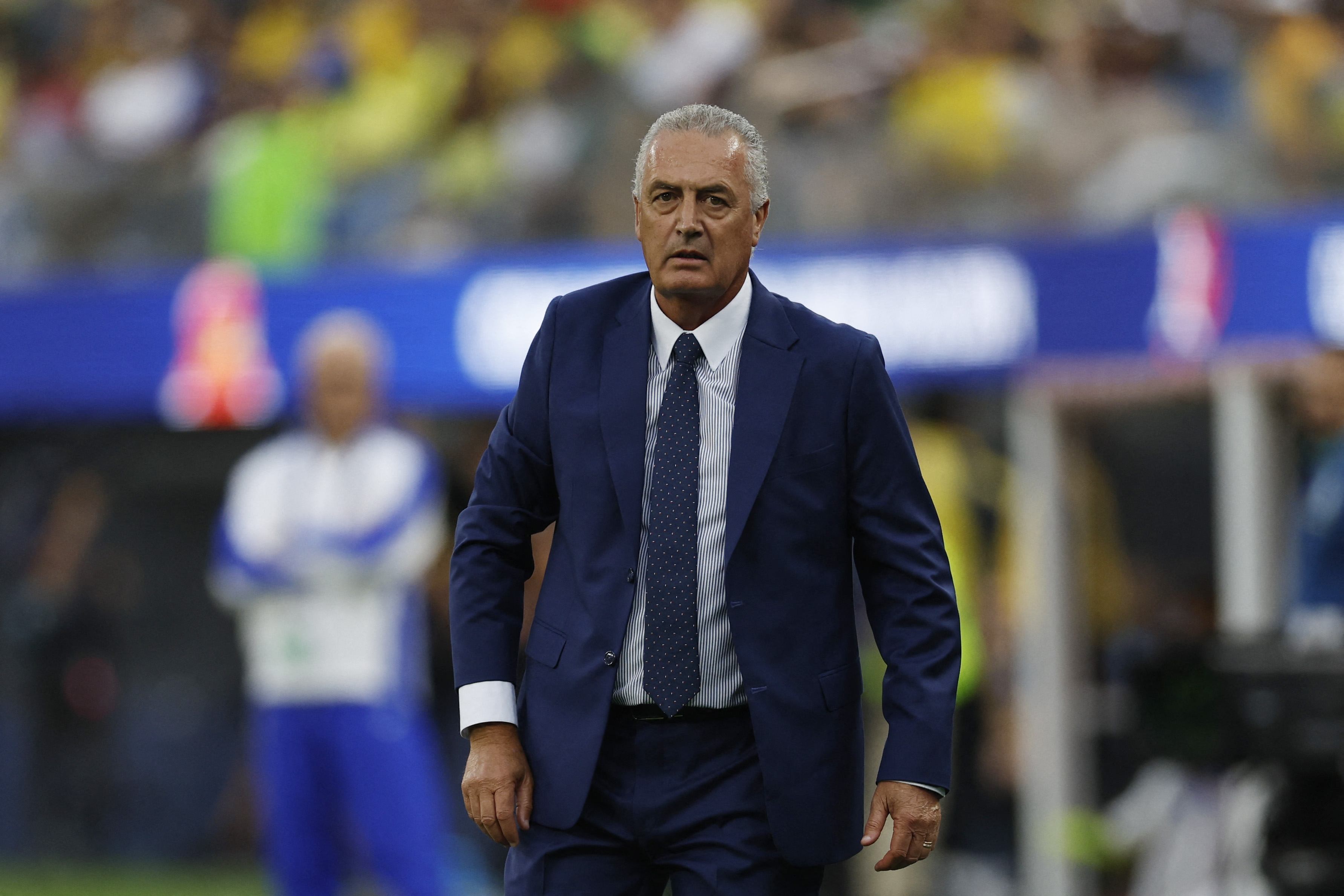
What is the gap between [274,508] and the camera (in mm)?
6879

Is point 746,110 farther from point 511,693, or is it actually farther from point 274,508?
point 511,693

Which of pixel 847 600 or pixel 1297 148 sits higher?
pixel 1297 148

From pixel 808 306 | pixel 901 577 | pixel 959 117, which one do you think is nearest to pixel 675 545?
pixel 901 577

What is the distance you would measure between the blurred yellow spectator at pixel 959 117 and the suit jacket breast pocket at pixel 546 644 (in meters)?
5.59

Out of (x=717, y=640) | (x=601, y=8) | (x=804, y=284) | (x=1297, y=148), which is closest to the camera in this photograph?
(x=717, y=640)

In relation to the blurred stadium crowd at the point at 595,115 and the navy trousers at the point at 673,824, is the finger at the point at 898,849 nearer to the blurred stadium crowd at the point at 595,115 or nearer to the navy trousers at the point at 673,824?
the navy trousers at the point at 673,824

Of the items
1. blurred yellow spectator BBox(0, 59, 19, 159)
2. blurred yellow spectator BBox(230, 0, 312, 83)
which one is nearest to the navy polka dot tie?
blurred yellow spectator BBox(230, 0, 312, 83)

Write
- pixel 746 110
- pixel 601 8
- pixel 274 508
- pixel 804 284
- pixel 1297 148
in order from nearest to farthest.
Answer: pixel 274 508, pixel 1297 148, pixel 804 284, pixel 746 110, pixel 601 8

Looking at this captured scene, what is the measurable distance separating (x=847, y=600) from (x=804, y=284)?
17.0 ft

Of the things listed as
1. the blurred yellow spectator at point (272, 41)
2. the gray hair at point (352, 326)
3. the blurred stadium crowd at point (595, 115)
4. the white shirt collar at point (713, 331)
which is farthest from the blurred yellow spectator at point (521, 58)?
the white shirt collar at point (713, 331)

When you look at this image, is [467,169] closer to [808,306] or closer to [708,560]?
[808,306]

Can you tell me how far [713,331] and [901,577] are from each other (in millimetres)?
537

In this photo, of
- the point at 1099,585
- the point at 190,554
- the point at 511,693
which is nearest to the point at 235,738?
the point at 190,554

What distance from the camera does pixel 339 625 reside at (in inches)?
268
